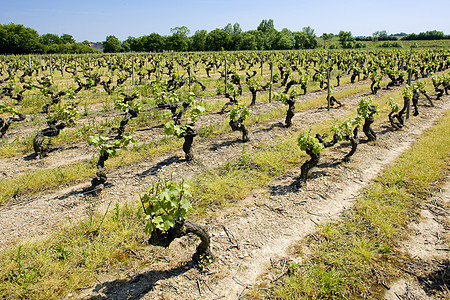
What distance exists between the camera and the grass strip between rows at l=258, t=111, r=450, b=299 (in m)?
4.36

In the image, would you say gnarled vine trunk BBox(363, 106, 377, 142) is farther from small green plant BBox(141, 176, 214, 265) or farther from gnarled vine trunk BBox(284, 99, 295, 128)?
small green plant BBox(141, 176, 214, 265)

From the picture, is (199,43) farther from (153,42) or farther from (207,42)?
(153,42)

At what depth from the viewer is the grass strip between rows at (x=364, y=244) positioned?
4.36 m

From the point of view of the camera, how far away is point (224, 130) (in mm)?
11641

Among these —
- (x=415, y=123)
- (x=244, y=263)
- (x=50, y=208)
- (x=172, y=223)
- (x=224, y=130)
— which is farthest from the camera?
(x=415, y=123)

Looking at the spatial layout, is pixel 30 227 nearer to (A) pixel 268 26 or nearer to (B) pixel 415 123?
(B) pixel 415 123

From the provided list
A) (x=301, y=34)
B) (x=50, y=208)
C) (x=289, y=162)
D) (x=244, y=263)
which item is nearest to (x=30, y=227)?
(x=50, y=208)

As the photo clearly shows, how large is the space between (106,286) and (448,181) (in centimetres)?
817

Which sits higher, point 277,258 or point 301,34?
point 301,34

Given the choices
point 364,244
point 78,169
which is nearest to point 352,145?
point 364,244

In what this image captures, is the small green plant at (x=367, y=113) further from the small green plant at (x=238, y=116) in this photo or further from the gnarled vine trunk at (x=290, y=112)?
the small green plant at (x=238, y=116)

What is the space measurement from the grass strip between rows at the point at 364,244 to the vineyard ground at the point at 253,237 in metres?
0.26

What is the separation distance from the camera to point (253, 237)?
18.1ft

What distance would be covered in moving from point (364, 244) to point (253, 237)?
1956 mm
